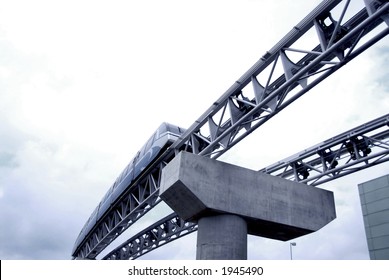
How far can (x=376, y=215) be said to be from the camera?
25328 millimetres

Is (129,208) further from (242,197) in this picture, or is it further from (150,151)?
(242,197)

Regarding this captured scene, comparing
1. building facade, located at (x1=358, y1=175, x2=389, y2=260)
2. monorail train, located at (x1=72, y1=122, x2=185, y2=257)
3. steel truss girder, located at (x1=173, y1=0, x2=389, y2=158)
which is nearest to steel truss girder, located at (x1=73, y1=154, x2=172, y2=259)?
monorail train, located at (x1=72, y1=122, x2=185, y2=257)

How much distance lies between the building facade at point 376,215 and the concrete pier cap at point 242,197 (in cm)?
1413

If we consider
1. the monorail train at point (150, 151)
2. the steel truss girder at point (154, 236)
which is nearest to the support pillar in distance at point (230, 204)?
the monorail train at point (150, 151)

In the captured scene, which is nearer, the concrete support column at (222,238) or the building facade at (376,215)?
the concrete support column at (222,238)

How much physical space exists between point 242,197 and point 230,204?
1.77 ft

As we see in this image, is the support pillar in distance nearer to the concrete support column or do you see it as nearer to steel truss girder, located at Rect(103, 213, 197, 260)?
the concrete support column

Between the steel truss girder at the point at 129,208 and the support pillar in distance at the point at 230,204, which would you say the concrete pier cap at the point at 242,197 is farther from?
the steel truss girder at the point at 129,208

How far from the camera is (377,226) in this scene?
25.0 m

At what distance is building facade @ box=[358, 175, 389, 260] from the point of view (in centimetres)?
2447

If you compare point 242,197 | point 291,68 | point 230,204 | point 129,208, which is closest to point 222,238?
point 230,204

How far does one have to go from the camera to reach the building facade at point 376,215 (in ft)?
80.3

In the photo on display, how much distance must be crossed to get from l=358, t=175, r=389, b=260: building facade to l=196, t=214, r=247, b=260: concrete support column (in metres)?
17.4

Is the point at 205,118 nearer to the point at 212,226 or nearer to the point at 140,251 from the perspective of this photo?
the point at 212,226
